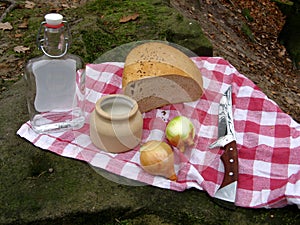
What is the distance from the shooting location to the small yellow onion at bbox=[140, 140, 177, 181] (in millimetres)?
1396

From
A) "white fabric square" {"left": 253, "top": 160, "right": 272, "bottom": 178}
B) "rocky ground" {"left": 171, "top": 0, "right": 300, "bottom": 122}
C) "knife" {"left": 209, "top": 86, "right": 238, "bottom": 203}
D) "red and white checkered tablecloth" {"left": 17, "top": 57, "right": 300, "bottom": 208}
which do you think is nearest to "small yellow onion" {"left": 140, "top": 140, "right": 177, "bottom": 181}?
"red and white checkered tablecloth" {"left": 17, "top": 57, "right": 300, "bottom": 208}

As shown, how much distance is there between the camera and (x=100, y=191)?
1397 millimetres

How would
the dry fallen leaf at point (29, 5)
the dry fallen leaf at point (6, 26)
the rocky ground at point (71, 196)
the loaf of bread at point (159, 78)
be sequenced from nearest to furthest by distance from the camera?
the rocky ground at point (71, 196) → the loaf of bread at point (159, 78) → the dry fallen leaf at point (6, 26) → the dry fallen leaf at point (29, 5)

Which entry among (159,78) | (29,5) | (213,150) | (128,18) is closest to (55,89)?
(159,78)

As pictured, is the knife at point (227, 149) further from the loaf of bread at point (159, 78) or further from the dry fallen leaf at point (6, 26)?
the dry fallen leaf at point (6, 26)

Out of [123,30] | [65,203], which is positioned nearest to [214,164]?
[65,203]

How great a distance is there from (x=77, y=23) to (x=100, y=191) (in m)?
1.20

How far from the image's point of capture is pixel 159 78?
170 cm

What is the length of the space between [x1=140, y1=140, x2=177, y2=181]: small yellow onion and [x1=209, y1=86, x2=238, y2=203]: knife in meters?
0.16

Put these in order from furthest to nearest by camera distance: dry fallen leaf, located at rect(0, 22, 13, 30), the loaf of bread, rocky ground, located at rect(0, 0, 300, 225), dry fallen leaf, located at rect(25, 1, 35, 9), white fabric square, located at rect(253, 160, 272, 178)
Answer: dry fallen leaf, located at rect(25, 1, 35, 9) → dry fallen leaf, located at rect(0, 22, 13, 30) → the loaf of bread → white fabric square, located at rect(253, 160, 272, 178) → rocky ground, located at rect(0, 0, 300, 225)

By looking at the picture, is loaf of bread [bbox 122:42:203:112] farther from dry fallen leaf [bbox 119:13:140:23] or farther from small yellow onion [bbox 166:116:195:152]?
dry fallen leaf [bbox 119:13:140:23]

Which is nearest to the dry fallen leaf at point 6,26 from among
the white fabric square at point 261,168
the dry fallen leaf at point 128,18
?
the dry fallen leaf at point 128,18

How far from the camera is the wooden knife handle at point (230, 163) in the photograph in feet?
4.63

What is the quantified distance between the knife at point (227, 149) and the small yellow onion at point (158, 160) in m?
0.16
